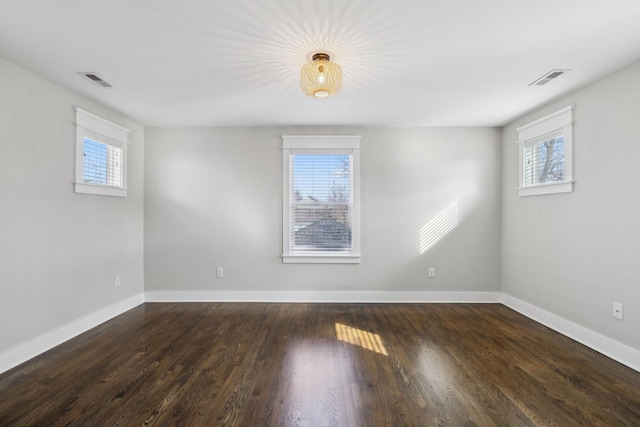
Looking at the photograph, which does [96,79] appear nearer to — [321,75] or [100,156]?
[100,156]

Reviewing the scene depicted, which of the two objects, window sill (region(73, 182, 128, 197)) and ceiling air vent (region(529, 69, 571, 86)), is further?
window sill (region(73, 182, 128, 197))

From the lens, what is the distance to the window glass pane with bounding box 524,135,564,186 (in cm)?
321

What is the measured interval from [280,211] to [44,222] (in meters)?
2.44

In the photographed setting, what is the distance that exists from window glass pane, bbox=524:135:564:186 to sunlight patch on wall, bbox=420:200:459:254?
3.03 feet

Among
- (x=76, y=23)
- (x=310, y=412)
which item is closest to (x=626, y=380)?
(x=310, y=412)

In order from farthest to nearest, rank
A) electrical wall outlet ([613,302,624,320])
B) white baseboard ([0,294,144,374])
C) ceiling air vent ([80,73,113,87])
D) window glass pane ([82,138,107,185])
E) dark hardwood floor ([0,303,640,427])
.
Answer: window glass pane ([82,138,107,185]) < ceiling air vent ([80,73,113,87]) < electrical wall outlet ([613,302,624,320]) < white baseboard ([0,294,144,374]) < dark hardwood floor ([0,303,640,427])

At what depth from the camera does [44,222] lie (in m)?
2.70

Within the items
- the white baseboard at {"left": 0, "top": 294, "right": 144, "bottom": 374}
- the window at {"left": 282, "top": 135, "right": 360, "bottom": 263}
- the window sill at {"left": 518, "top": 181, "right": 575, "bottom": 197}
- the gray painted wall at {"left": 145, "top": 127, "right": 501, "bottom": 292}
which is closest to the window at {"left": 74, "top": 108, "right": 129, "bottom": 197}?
the gray painted wall at {"left": 145, "top": 127, "right": 501, "bottom": 292}

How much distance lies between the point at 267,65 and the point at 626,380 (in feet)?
11.9

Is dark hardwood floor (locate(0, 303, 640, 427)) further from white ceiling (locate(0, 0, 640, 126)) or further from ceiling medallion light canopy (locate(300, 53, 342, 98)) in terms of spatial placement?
white ceiling (locate(0, 0, 640, 126))

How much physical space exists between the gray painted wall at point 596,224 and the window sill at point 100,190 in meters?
4.97

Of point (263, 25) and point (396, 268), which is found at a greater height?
point (263, 25)

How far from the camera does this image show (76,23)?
1.94m

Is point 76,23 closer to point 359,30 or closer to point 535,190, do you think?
point 359,30
